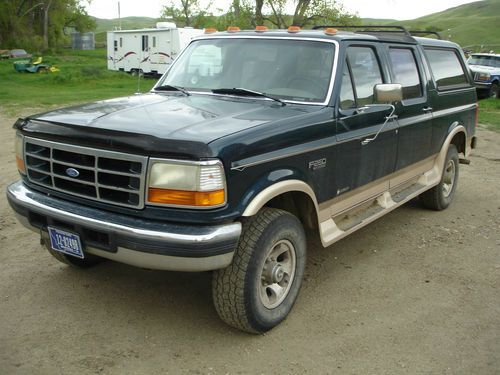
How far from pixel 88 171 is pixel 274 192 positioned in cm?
119

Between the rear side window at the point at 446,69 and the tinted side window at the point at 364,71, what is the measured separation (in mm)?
1427

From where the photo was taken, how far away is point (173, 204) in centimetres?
305

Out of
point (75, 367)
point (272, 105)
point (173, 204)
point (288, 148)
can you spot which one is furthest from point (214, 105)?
point (75, 367)

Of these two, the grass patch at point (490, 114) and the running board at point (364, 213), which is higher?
the running board at point (364, 213)

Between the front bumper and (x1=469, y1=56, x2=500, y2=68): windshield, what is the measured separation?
2197cm

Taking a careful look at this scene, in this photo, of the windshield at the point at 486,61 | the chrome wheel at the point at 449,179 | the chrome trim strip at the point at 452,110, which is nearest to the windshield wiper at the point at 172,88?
the chrome trim strip at the point at 452,110

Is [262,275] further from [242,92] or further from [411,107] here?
[411,107]

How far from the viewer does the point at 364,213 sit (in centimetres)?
473

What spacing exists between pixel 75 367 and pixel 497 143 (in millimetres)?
10730

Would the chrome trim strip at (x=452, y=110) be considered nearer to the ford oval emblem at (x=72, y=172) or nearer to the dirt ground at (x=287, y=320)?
the dirt ground at (x=287, y=320)

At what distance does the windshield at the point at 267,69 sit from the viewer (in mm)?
4191

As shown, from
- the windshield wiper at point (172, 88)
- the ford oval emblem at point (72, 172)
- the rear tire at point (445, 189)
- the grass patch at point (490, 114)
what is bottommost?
the grass patch at point (490, 114)

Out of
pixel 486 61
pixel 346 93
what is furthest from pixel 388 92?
pixel 486 61

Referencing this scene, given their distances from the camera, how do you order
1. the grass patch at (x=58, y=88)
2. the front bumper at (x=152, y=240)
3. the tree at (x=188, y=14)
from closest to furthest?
the front bumper at (x=152, y=240)
the grass patch at (x=58, y=88)
the tree at (x=188, y=14)
